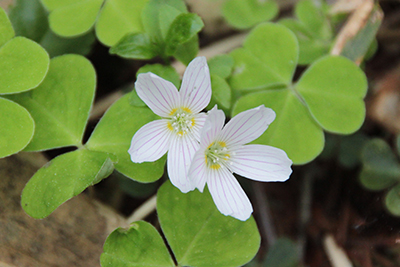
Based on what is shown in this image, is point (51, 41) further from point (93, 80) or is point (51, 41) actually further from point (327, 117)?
point (327, 117)

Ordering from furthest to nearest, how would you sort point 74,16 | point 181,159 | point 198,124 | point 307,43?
point 307,43, point 74,16, point 198,124, point 181,159

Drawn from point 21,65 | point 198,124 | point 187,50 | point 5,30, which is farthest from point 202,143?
point 5,30

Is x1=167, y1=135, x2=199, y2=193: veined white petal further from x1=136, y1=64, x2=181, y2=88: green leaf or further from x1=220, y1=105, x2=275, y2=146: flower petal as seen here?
x1=136, y1=64, x2=181, y2=88: green leaf

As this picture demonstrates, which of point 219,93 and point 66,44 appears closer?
point 219,93

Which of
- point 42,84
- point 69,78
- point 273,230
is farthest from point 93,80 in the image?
point 273,230

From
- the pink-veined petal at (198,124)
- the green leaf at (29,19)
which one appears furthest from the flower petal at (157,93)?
the green leaf at (29,19)

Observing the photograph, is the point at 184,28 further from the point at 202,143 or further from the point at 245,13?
the point at 245,13

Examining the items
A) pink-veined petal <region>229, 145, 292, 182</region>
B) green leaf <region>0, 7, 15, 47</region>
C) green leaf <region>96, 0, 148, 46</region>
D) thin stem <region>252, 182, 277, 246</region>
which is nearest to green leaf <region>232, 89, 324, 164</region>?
pink-veined petal <region>229, 145, 292, 182</region>
